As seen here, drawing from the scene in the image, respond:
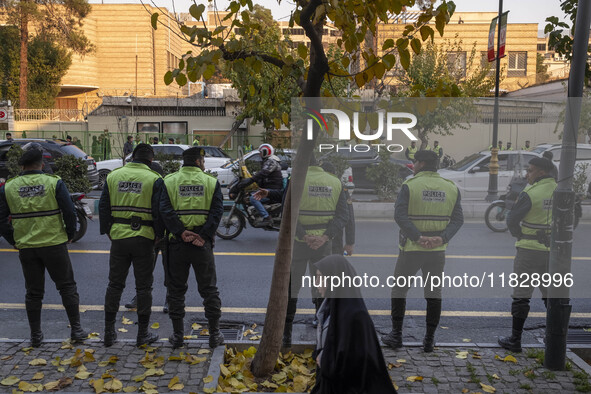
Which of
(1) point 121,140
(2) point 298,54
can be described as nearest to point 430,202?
(2) point 298,54

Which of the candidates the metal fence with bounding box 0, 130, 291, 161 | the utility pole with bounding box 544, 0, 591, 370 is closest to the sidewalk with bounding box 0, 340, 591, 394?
the utility pole with bounding box 544, 0, 591, 370

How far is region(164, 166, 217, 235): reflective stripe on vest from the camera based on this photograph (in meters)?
5.52

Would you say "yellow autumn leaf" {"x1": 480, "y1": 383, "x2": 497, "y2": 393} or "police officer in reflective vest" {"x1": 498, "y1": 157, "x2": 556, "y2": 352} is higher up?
"police officer in reflective vest" {"x1": 498, "y1": 157, "x2": 556, "y2": 352}

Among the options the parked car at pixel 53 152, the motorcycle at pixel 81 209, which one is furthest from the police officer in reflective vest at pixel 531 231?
the parked car at pixel 53 152

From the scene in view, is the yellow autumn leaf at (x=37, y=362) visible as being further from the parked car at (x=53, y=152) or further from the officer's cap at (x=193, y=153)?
the parked car at (x=53, y=152)

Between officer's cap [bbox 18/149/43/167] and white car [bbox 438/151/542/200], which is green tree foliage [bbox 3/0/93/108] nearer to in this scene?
officer's cap [bbox 18/149/43/167]

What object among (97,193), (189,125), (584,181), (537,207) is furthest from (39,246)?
(189,125)

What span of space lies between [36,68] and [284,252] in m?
46.6

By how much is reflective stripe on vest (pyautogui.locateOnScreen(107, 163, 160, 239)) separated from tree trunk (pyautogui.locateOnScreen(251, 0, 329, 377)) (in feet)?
4.74

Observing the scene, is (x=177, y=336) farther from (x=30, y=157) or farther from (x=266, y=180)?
(x=266, y=180)

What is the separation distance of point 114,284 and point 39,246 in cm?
76

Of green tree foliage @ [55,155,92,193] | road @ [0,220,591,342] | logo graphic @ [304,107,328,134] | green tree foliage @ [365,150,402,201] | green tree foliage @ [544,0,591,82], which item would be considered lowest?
road @ [0,220,591,342]

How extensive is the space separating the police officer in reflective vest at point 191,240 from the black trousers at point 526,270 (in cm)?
275

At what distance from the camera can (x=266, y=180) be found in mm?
10891
